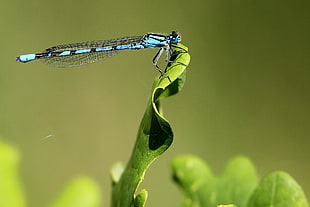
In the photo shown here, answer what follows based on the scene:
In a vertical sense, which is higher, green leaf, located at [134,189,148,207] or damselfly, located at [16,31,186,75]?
damselfly, located at [16,31,186,75]

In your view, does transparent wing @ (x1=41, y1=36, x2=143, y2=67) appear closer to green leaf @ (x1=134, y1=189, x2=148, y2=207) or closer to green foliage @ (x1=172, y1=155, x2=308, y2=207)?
green foliage @ (x1=172, y1=155, x2=308, y2=207)

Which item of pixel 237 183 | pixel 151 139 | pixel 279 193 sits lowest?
pixel 237 183

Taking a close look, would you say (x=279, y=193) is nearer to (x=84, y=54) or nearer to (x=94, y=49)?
(x=94, y=49)

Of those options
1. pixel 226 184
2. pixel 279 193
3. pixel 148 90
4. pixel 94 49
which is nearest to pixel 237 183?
pixel 226 184

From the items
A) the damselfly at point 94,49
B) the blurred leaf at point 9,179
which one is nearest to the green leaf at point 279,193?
the blurred leaf at point 9,179

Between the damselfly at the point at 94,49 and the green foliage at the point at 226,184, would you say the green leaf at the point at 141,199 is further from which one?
the damselfly at the point at 94,49

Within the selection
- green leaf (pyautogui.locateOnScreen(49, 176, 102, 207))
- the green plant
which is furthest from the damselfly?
green leaf (pyautogui.locateOnScreen(49, 176, 102, 207))

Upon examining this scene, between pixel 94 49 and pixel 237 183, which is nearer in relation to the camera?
pixel 237 183

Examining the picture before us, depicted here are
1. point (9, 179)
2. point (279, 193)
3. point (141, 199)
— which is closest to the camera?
point (141, 199)
